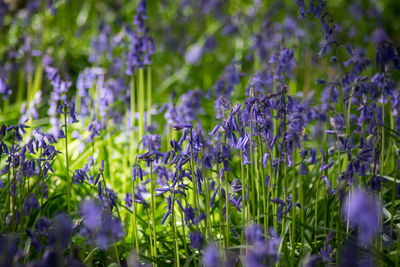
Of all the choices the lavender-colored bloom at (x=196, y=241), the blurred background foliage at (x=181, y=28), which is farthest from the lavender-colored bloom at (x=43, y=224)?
the blurred background foliage at (x=181, y=28)

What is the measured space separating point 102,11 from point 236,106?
705 cm

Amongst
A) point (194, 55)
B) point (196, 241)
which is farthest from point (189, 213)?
point (194, 55)

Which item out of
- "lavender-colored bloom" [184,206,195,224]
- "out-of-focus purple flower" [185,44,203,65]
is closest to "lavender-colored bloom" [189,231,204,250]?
"lavender-colored bloom" [184,206,195,224]

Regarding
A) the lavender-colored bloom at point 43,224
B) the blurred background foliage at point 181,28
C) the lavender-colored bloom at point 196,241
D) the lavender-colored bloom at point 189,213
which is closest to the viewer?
the lavender-colored bloom at point 43,224

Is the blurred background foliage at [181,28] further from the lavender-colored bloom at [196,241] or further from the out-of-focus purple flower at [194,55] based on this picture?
the lavender-colored bloom at [196,241]

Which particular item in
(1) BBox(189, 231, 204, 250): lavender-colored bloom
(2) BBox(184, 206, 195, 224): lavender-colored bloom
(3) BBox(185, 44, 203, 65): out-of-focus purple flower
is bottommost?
(1) BBox(189, 231, 204, 250): lavender-colored bloom

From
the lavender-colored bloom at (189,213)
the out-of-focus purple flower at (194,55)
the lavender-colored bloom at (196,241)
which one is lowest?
the lavender-colored bloom at (196,241)

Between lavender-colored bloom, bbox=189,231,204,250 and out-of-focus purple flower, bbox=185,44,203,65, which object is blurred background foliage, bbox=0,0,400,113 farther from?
lavender-colored bloom, bbox=189,231,204,250

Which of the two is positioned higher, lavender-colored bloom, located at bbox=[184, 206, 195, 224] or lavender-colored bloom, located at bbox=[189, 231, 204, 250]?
lavender-colored bloom, located at bbox=[184, 206, 195, 224]

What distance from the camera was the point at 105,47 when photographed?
584cm

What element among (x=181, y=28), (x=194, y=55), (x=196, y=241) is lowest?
(x=196, y=241)

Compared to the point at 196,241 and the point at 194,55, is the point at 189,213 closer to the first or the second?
the point at 196,241

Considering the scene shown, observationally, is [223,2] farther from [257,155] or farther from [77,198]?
[257,155]

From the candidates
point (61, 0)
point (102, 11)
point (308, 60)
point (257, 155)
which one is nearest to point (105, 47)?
point (61, 0)
